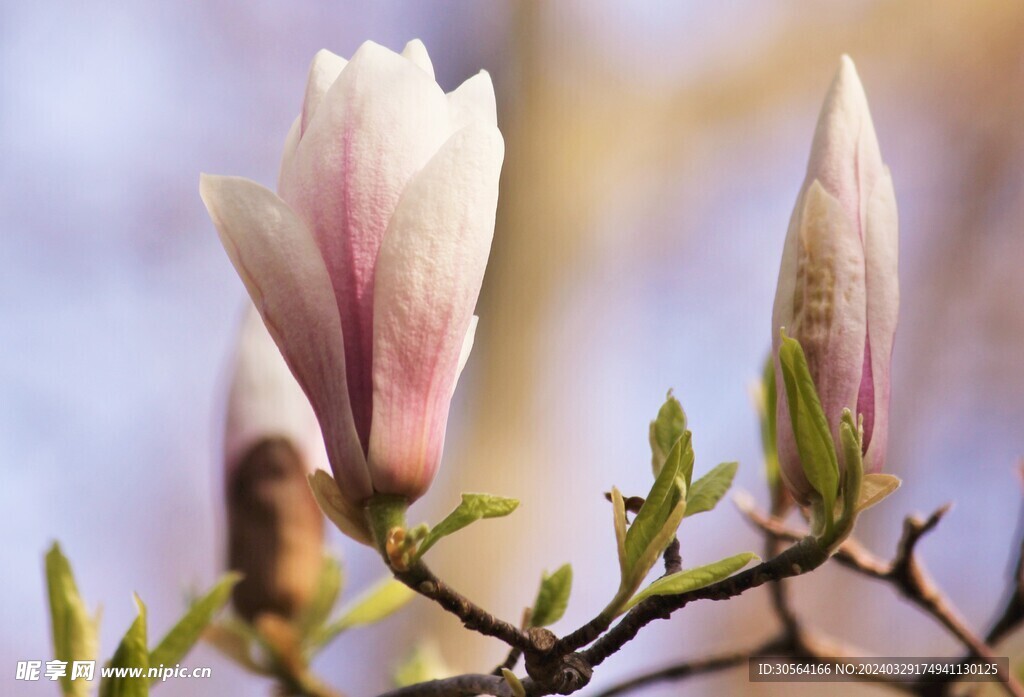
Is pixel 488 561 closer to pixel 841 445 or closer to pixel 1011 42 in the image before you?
pixel 841 445

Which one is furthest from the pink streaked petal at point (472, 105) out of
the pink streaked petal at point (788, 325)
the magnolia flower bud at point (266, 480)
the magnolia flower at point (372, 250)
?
the magnolia flower bud at point (266, 480)

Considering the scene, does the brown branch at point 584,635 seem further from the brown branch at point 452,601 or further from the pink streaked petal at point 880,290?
the pink streaked petal at point 880,290

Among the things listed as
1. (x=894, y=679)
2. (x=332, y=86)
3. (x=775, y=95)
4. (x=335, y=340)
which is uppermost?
(x=775, y=95)

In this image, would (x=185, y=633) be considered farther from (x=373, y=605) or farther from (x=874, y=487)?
(x=874, y=487)

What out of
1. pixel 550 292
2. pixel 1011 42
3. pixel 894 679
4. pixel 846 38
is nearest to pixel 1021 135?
pixel 1011 42

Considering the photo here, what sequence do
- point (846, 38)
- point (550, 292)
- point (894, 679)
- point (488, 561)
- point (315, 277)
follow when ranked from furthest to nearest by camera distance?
point (846, 38), point (550, 292), point (488, 561), point (894, 679), point (315, 277)

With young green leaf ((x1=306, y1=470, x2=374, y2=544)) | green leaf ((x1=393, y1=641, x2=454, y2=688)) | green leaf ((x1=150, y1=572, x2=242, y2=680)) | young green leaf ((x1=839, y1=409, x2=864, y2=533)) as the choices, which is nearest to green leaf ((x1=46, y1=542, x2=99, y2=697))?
green leaf ((x1=150, y1=572, x2=242, y2=680))

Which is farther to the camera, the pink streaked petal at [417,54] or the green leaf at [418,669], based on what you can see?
the green leaf at [418,669]

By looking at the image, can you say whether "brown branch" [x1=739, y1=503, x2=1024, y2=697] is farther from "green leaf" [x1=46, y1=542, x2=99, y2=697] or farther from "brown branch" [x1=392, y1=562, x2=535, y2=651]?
"green leaf" [x1=46, y1=542, x2=99, y2=697]
